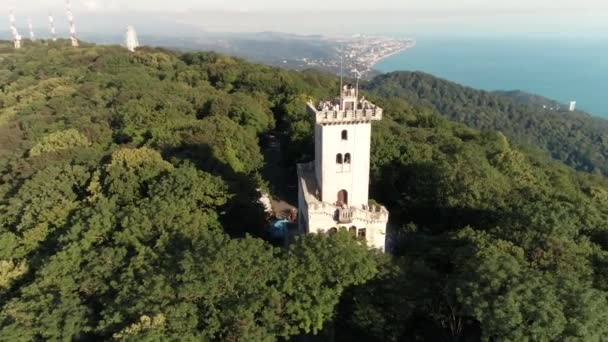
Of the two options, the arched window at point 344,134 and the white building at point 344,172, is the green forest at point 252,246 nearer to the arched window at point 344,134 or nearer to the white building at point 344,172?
the white building at point 344,172

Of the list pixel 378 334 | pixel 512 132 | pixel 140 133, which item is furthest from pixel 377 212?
pixel 512 132

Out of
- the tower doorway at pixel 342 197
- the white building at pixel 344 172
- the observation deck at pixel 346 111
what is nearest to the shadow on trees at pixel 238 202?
the white building at pixel 344 172

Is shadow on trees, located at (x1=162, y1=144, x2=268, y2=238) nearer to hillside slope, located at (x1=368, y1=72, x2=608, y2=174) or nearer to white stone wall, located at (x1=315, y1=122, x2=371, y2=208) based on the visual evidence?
white stone wall, located at (x1=315, y1=122, x2=371, y2=208)

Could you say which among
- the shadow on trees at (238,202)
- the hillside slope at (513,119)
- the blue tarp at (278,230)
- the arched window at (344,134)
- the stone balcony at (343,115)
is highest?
the stone balcony at (343,115)

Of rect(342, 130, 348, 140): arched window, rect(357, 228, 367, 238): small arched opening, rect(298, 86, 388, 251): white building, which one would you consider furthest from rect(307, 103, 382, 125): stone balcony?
rect(357, 228, 367, 238): small arched opening

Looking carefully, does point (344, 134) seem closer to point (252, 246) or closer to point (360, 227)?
point (360, 227)

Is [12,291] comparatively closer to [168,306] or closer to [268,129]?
[168,306]
